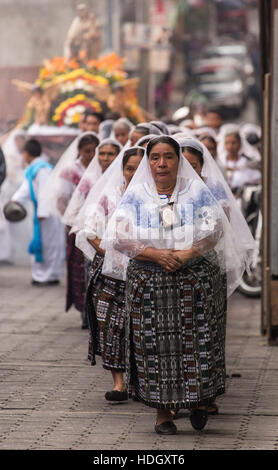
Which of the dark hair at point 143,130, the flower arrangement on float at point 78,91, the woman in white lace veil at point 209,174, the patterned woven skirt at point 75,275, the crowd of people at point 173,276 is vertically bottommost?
the patterned woven skirt at point 75,275

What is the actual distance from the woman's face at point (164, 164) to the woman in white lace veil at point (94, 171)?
2451 millimetres

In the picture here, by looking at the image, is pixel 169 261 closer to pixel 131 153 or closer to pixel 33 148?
pixel 131 153

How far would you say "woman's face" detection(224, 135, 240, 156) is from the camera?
14.9 m

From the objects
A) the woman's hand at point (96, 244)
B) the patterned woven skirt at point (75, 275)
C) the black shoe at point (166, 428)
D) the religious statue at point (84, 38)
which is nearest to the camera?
the black shoe at point (166, 428)

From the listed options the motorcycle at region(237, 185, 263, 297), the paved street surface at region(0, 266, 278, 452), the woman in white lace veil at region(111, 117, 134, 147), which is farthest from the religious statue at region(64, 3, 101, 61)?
the paved street surface at region(0, 266, 278, 452)

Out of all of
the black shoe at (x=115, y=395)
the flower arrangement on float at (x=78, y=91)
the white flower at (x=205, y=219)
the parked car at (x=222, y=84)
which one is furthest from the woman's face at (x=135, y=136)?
the parked car at (x=222, y=84)

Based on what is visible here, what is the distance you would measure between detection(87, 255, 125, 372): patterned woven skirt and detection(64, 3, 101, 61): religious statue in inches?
535

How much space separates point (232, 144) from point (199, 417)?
8.00 m

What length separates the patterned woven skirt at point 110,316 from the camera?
823 cm

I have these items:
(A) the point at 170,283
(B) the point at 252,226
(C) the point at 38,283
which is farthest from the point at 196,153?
(C) the point at 38,283

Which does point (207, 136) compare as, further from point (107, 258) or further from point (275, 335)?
point (107, 258)

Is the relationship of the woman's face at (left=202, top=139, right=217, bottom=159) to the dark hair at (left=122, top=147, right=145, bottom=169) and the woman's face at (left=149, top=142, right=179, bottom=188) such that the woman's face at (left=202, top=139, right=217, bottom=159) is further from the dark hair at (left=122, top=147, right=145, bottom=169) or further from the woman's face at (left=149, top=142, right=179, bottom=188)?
the woman's face at (left=149, top=142, right=179, bottom=188)

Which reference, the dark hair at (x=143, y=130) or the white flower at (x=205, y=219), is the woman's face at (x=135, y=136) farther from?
the white flower at (x=205, y=219)
